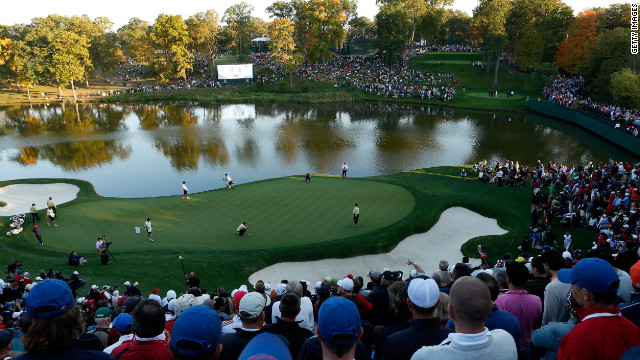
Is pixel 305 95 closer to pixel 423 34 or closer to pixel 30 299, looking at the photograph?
pixel 423 34

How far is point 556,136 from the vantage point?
46281 mm

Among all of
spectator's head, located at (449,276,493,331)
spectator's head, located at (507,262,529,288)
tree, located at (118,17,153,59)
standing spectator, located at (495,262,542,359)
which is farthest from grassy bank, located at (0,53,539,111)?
spectator's head, located at (449,276,493,331)

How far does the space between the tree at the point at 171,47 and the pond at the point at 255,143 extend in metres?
18.1

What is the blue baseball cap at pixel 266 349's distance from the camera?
156 inches

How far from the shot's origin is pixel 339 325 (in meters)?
3.65

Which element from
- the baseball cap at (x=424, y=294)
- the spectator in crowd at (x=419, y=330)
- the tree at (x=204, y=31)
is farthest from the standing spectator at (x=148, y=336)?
the tree at (x=204, y=31)

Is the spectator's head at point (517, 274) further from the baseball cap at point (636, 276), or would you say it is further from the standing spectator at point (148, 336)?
the standing spectator at point (148, 336)

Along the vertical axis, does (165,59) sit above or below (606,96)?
above

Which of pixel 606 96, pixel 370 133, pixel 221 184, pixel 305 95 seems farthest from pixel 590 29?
pixel 221 184

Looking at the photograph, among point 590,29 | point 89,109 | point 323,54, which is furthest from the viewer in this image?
point 323,54

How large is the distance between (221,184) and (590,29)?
202ft

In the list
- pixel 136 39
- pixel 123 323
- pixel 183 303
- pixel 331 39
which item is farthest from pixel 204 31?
pixel 123 323

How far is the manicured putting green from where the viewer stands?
18.9 m

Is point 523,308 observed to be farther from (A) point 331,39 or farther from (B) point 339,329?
(A) point 331,39
